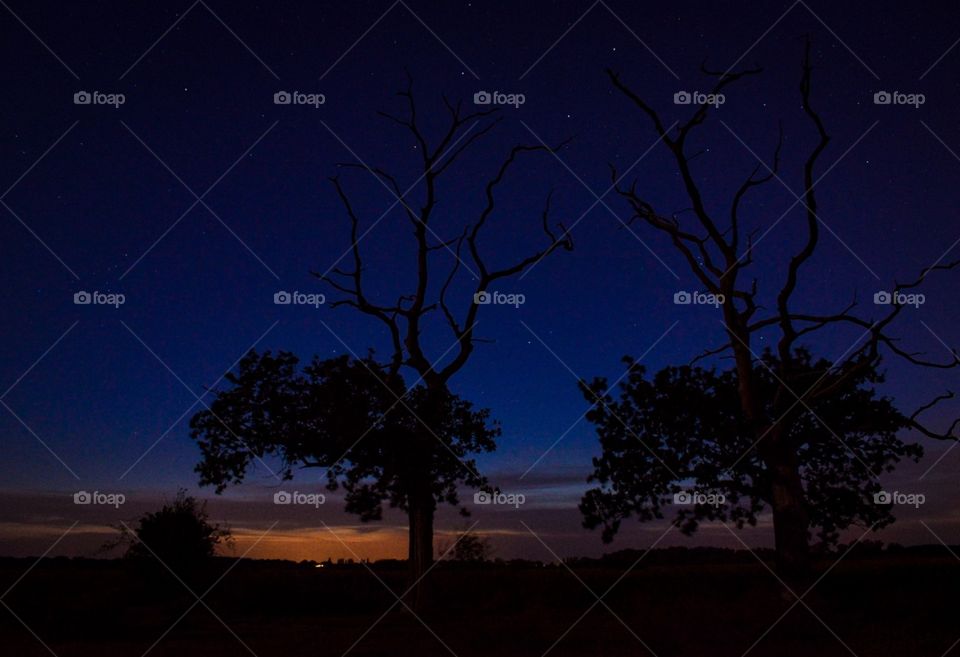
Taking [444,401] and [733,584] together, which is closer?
[444,401]

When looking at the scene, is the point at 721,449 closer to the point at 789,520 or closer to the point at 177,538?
the point at 789,520

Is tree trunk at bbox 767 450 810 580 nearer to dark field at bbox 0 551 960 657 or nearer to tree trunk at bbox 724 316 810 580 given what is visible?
tree trunk at bbox 724 316 810 580

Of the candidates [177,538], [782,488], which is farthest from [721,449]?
[177,538]

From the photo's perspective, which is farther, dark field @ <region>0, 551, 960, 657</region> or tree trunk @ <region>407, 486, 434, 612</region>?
tree trunk @ <region>407, 486, 434, 612</region>

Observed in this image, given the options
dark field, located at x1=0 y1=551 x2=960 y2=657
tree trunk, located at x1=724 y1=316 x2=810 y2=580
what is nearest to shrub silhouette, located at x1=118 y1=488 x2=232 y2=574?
dark field, located at x1=0 y1=551 x2=960 y2=657

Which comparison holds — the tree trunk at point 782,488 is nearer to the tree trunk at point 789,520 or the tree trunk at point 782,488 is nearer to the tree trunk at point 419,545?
the tree trunk at point 789,520

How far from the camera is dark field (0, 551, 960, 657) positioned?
53.6 feet

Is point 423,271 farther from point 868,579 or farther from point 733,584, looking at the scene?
point 868,579

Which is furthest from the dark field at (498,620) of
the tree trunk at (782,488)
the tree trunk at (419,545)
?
the tree trunk at (782,488)

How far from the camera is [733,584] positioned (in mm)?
27422

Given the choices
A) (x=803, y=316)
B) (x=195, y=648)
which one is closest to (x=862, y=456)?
(x=803, y=316)

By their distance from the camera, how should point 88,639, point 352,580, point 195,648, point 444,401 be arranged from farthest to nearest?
point 352,580
point 444,401
point 88,639
point 195,648

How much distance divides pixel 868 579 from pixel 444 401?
41.2 ft

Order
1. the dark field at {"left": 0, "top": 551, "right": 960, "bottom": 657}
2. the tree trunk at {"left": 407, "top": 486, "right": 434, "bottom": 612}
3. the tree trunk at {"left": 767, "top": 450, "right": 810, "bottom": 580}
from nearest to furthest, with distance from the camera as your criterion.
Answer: the dark field at {"left": 0, "top": 551, "right": 960, "bottom": 657}
the tree trunk at {"left": 767, "top": 450, "right": 810, "bottom": 580}
the tree trunk at {"left": 407, "top": 486, "right": 434, "bottom": 612}
